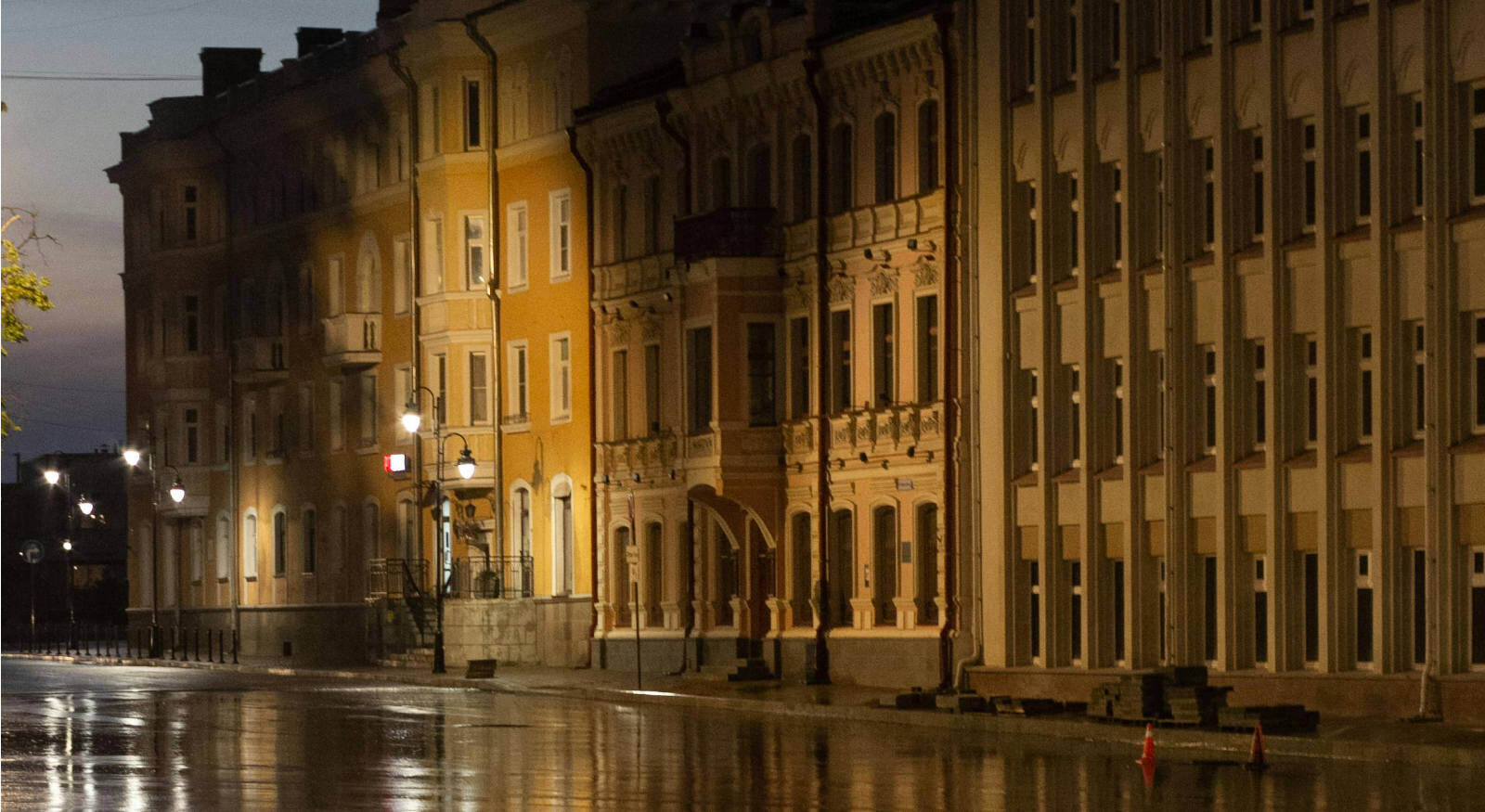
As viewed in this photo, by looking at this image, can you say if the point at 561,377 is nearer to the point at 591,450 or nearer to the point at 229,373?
the point at 591,450

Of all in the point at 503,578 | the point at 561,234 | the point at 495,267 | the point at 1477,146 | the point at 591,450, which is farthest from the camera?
the point at 495,267

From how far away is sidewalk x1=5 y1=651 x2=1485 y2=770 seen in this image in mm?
31031

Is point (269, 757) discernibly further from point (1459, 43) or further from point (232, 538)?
point (232, 538)

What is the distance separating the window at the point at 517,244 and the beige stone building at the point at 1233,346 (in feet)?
62.5

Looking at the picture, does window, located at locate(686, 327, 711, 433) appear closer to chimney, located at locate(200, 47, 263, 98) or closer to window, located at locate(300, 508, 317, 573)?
window, located at locate(300, 508, 317, 573)

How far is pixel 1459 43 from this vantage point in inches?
1361

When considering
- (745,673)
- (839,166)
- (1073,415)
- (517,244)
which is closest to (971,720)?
(1073,415)

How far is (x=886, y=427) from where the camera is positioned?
48031 mm

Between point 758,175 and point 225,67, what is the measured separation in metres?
34.3

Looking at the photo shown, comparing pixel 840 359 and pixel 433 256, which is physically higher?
pixel 433 256

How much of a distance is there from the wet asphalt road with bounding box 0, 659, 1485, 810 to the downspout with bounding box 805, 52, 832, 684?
8.03 metres

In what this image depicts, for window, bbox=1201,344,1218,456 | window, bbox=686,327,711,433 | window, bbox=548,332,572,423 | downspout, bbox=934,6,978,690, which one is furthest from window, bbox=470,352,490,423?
window, bbox=1201,344,1218,456

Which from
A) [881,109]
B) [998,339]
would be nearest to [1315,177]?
[998,339]

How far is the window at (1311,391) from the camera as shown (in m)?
37.7
